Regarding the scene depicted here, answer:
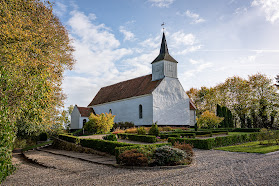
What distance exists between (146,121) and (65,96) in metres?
14.1

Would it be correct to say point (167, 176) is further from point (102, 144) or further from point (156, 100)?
point (156, 100)

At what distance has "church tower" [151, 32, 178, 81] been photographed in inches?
1154

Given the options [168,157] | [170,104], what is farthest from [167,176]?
[170,104]

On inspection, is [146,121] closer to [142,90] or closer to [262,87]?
[142,90]

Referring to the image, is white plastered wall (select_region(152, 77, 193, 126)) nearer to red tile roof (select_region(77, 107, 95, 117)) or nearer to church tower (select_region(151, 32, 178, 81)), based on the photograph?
church tower (select_region(151, 32, 178, 81))

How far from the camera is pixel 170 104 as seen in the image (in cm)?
2892

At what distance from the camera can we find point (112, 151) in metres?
11.2

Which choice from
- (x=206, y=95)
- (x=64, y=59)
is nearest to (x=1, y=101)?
(x=64, y=59)

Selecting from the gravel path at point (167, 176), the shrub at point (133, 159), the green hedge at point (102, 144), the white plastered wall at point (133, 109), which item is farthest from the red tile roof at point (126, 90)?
the gravel path at point (167, 176)

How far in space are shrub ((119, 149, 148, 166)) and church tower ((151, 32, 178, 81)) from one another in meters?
21.5

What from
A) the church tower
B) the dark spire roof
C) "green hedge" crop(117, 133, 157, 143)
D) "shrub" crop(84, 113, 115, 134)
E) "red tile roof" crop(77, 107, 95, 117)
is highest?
the dark spire roof

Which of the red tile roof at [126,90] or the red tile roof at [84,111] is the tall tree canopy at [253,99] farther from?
the red tile roof at [84,111]

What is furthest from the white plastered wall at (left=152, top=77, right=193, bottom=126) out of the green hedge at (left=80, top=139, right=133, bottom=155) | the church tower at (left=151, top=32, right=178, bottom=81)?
the green hedge at (left=80, top=139, right=133, bottom=155)

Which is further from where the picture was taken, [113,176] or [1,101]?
[113,176]
